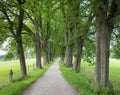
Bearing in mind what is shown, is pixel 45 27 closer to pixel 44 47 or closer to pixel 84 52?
pixel 44 47

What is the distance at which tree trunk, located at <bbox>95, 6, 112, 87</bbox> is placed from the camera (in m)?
15.8

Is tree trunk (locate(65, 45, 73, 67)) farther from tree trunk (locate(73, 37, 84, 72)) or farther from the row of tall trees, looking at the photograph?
tree trunk (locate(73, 37, 84, 72))

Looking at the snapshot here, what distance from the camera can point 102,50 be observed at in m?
16.1

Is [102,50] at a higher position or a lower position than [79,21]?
lower

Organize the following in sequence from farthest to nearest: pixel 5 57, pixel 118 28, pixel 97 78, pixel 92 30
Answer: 1. pixel 5 57
2. pixel 92 30
3. pixel 118 28
4. pixel 97 78

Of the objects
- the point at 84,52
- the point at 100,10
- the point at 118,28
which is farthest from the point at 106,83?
the point at 84,52

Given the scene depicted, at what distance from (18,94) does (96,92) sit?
3.86 m

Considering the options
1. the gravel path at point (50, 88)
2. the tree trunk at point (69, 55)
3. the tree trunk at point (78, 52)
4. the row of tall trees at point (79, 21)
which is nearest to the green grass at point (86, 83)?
the gravel path at point (50, 88)

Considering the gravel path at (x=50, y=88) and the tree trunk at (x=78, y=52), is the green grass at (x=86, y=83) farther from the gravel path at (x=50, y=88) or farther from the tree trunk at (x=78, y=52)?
the tree trunk at (x=78, y=52)

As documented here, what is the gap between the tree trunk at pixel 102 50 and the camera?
1583 centimetres

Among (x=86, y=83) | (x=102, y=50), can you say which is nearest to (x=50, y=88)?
(x=86, y=83)

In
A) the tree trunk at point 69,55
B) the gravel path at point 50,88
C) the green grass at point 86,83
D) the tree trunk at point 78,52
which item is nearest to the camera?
the green grass at point 86,83

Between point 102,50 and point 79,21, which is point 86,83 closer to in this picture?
point 102,50

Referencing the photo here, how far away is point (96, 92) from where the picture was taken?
12.6 metres
